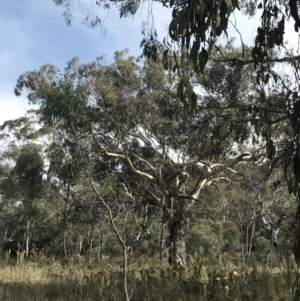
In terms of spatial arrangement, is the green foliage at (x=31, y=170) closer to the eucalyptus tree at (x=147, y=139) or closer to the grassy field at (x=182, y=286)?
the eucalyptus tree at (x=147, y=139)

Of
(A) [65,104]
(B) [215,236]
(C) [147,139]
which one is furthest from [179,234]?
(A) [65,104]

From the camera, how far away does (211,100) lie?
12.2m

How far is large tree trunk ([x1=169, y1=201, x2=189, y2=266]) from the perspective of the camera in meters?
15.5

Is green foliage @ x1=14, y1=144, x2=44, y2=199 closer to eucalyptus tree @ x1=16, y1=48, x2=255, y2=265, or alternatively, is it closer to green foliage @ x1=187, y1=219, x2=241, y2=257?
eucalyptus tree @ x1=16, y1=48, x2=255, y2=265

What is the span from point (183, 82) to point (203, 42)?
21cm

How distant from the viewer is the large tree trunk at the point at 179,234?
1548cm

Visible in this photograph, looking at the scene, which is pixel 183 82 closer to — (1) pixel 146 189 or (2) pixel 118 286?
(2) pixel 118 286

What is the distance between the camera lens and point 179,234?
1608 centimetres

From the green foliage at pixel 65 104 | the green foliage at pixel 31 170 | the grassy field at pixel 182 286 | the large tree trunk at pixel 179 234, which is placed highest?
the green foliage at pixel 31 170

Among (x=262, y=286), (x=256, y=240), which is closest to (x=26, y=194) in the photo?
(x=256, y=240)

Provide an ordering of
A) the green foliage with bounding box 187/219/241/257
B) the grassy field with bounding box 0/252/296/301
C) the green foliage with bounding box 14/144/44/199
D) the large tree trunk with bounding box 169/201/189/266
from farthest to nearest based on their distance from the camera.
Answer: the green foliage with bounding box 187/219/241/257, the green foliage with bounding box 14/144/44/199, the large tree trunk with bounding box 169/201/189/266, the grassy field with bounding box 0/252/296/301

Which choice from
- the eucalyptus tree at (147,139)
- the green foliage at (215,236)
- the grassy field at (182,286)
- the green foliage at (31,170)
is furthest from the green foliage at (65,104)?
the green foliage at (31,170)

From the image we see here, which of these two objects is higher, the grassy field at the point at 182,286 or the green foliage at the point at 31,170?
the green foliage at the point at 31,170

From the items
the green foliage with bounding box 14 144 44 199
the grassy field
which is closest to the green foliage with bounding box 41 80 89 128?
the grassy field
